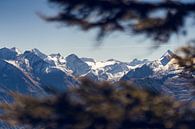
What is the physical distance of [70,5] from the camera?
32.1 ft

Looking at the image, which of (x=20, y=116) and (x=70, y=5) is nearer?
(x=70, y=5)

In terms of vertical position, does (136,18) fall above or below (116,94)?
above

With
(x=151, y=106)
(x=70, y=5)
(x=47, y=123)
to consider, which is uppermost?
(x=70, y=5)

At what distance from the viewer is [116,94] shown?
10516mm

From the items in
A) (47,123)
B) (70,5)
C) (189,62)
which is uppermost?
(189,62)

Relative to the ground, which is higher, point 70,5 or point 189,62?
point 189,62

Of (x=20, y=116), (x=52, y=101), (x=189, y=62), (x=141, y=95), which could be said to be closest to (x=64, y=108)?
(x=52, y=101)

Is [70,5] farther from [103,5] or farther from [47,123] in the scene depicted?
[47,123]

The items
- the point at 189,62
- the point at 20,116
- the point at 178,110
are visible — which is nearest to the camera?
the point at 20,116

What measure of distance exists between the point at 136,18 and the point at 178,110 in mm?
2459

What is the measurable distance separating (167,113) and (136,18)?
89.5 inches

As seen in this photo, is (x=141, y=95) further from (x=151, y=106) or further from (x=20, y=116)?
(x=20, y=116)

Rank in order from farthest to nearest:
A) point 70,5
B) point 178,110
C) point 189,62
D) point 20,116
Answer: point 189,62 → point 178,110 → point 20,116 → point 70,5

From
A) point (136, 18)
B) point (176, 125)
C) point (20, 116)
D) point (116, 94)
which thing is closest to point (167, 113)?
point (176, 125)
